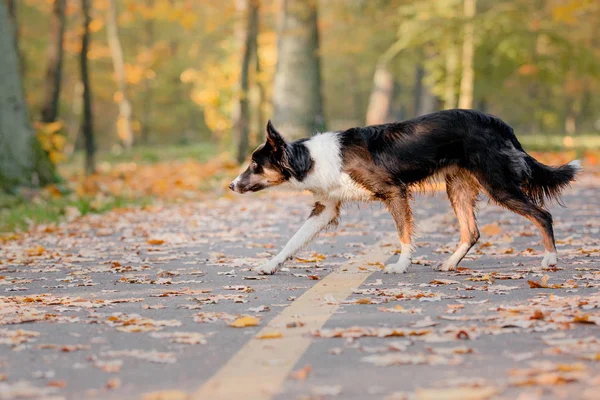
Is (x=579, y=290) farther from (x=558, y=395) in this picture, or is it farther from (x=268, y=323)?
Answer: (x=558, y=395)

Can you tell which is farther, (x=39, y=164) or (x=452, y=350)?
(x=39, y=164)

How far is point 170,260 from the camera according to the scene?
8.16 meters

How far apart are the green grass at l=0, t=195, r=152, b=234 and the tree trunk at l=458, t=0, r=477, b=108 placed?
13507mm

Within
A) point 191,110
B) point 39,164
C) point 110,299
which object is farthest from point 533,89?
point 110,299

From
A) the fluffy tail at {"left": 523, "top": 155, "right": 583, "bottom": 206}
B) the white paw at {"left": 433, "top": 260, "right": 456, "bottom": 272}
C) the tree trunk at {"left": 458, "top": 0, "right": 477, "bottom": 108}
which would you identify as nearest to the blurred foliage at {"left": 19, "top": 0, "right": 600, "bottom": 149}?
the tree trunk at {"left": 458, "top": 0, "right": 477, "bottom": 108}

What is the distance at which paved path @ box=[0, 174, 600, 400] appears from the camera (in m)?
3.82

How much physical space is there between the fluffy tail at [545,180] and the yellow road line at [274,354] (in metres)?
1.88

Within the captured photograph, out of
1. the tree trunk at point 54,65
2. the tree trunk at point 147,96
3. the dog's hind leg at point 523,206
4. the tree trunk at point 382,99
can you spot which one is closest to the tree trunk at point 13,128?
the tree trunk at point 54,65

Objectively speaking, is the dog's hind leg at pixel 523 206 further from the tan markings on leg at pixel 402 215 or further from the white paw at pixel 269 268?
the white paw at pixel 269 268

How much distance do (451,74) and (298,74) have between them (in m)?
7.89

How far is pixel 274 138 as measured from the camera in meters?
7.16

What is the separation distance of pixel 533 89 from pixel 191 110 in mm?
28686

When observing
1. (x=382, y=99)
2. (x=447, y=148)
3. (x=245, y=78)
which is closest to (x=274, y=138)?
(x=447, y=148)

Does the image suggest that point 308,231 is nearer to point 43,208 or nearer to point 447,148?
point 447,148
